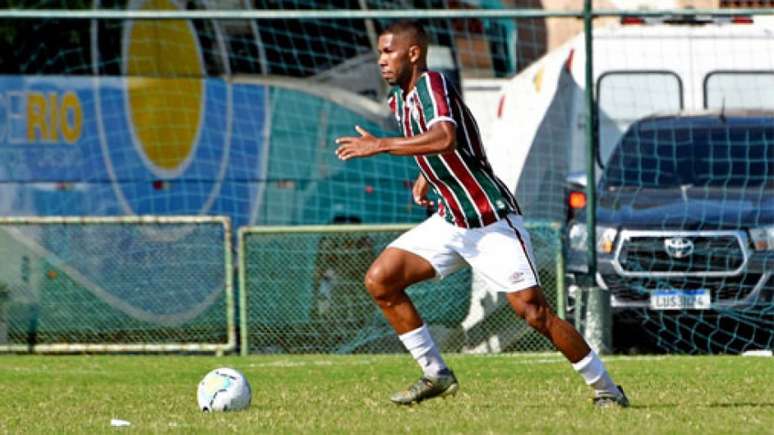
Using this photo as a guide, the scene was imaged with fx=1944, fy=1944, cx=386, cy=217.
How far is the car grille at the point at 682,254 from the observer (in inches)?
605

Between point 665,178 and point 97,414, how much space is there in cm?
785

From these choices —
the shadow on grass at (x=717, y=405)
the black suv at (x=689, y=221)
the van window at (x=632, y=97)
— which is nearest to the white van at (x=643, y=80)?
the van window at (x=632, y=97)

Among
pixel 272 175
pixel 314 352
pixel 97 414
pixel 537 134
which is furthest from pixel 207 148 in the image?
pixel 97 414

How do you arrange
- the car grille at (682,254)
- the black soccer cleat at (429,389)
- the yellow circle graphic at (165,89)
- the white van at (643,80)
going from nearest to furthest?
the black soccer cleat at (429,389)
the car grille at (682,254)
the white van at (643,80)
the yellow circle graphic at (165,89)

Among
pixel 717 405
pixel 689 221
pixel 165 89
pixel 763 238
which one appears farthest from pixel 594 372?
pixel 165 89

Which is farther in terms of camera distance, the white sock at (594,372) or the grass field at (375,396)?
the white sock at (594,372)

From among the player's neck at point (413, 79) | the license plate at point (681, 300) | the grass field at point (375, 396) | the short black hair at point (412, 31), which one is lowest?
the license plate at point (681, 300)

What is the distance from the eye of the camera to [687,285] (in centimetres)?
1536

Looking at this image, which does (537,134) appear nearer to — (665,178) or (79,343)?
(665,178)

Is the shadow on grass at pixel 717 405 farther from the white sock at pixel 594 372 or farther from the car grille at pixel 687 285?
the car grille at pixel 687 285

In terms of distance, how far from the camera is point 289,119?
19984 mm

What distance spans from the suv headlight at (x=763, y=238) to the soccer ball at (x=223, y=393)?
686 centimetres

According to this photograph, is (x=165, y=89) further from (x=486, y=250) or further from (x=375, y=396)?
(x=486, y=250)

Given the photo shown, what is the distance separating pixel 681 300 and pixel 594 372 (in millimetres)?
6019
